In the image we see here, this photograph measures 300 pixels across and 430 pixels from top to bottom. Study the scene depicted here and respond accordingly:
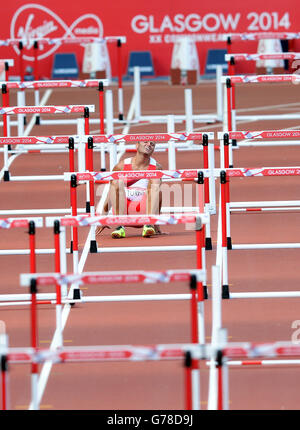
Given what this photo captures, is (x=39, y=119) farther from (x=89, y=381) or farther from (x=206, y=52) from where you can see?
(x=89, y=381)

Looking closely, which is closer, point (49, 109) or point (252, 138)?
point (252, 138)

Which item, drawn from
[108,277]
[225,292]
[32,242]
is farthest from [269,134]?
[108,277]

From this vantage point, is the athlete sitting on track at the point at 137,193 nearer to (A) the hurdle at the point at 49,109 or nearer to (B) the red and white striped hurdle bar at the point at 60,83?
(A) the hurdle at the point at 49,109

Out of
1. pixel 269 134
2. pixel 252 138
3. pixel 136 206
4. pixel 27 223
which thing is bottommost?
pixel 136 206

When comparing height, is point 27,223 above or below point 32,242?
above

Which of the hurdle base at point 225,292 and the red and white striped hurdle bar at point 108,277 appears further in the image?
the hurdle base at point 225,292

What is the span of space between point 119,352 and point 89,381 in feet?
7.13

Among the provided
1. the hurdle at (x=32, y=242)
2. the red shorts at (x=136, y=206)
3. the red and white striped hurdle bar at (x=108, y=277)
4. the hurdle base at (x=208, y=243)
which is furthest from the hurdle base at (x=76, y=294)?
the red and white striped hurdle bar at (x=108, y=277)

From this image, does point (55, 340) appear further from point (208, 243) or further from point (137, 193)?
point (137, 193)

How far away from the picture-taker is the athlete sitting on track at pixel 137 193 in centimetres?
1251

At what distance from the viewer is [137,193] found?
1280 centimetres

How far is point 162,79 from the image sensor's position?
23.2 meters
